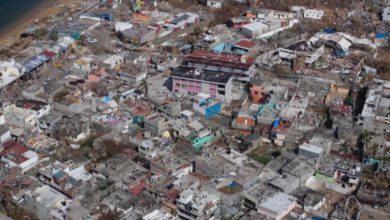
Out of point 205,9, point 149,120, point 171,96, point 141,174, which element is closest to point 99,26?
point 205,9

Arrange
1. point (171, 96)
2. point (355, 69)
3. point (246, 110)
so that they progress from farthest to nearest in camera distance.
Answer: point (355, 69), point (171, 96), point (246, 110)

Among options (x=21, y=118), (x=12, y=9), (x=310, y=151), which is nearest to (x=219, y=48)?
(x=310, y=151)

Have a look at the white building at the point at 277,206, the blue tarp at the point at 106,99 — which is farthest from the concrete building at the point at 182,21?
the white building at the point at 277,206

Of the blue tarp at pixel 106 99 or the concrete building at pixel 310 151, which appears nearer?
the concrete building at pixel 310 151

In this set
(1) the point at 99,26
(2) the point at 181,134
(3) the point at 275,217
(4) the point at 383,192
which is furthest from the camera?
(1) the point at 99,26

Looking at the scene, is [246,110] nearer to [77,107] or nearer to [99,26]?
[77,107]

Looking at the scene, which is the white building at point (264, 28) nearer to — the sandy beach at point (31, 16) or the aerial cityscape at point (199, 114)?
the aerial cityscape at point (199, 114)

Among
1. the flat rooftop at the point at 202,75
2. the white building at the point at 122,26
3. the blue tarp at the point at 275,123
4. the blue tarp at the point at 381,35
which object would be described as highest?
the flat rooftop at the point at 202,75
